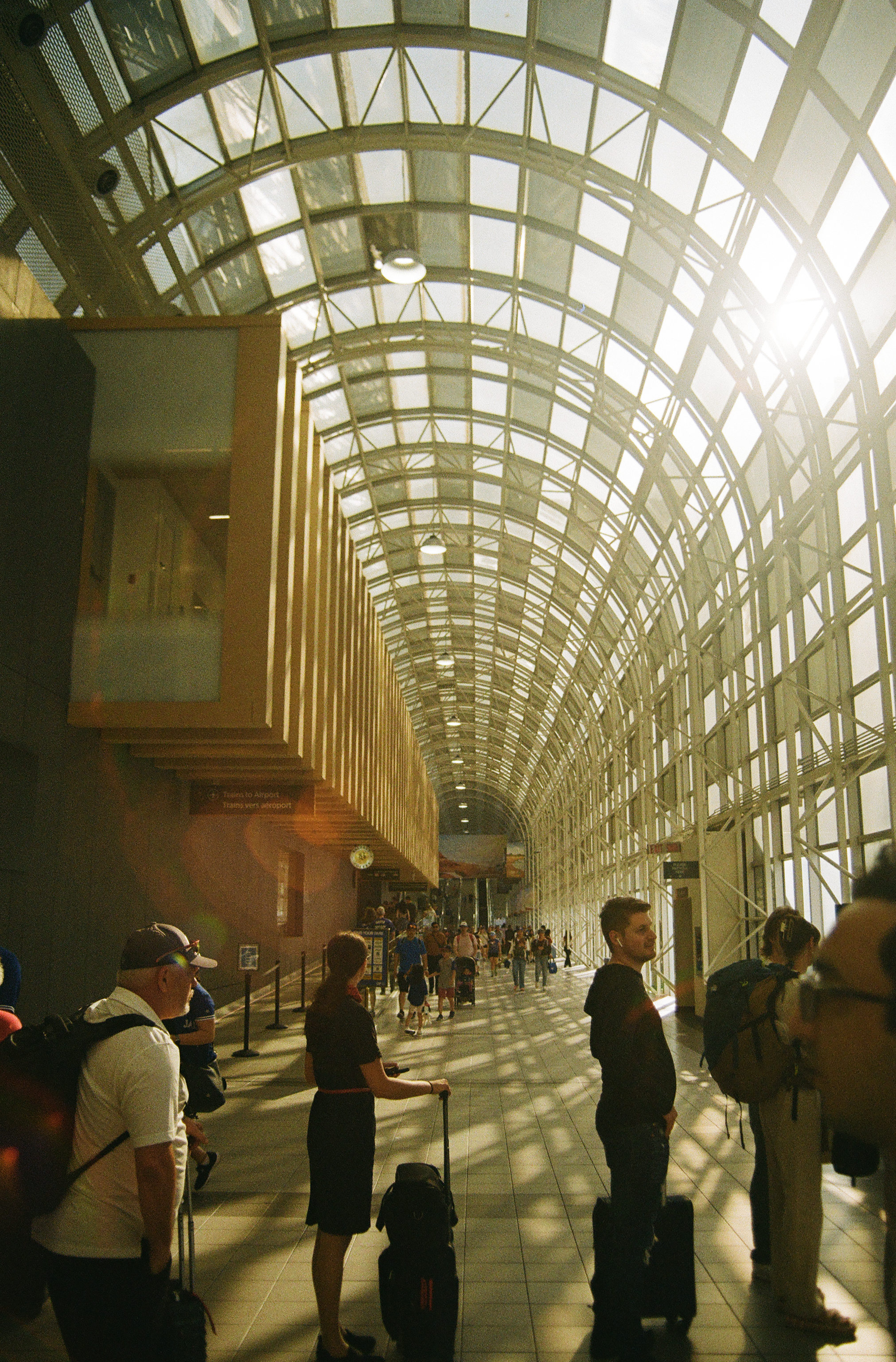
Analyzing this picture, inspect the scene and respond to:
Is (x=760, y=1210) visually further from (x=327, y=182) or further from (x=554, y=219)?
(x=327, y=182)

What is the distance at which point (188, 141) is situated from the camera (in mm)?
14773

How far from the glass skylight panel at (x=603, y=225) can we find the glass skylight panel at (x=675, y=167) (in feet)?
4.18

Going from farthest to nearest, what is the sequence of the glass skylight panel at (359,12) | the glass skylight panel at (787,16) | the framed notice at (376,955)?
the framed notice at (376,955) → the glass skylight panel at (359,12) → the glass skylight panel at (787,16)

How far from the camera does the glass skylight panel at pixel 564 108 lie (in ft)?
47.1

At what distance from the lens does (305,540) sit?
12445mm

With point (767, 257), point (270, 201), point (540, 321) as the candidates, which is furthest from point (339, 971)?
point (540, 321)

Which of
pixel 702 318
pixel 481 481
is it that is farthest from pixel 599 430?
pixel 702 318

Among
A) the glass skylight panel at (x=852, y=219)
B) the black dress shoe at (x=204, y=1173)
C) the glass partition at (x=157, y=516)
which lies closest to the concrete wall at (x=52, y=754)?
the glass partition at (x=157, y=516)

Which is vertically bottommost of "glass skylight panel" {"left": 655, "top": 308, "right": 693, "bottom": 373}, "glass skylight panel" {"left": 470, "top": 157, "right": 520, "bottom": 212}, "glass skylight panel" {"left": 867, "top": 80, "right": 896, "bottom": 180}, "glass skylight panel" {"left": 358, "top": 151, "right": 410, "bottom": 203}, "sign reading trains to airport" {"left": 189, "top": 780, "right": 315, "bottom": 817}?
"sign reading trains to airport" {"left": 189, "top": 780, "right": 315, "bottom": 817}

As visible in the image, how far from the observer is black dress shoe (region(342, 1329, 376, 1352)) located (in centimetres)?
435

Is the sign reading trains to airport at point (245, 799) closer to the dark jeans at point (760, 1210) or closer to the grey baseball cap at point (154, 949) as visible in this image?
the dark jeans at point (760, 1210)

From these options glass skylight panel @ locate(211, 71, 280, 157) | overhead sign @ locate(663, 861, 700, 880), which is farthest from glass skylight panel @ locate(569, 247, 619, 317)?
overhead sign @ locate(663, 861, 700, 880)

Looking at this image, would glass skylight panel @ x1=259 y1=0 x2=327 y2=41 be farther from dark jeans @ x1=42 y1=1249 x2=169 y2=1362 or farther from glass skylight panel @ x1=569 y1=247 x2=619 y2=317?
dark jeans @ x1=42 y1=1249 x2=169 y2=1362

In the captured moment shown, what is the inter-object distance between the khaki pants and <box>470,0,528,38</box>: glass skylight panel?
13985mm
